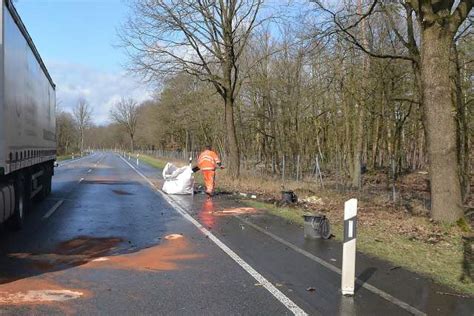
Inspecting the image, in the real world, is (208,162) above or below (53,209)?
above

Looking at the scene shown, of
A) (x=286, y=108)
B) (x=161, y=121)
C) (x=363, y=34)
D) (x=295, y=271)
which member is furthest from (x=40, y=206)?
(x=161, y=121)

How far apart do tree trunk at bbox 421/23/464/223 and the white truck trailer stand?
340 inches

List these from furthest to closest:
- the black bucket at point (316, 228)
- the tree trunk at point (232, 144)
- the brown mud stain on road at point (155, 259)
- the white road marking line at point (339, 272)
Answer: the tree trunk at point (232, 144) → the black bucket at point (316, 228) → the brown mud stain on road at point (155, 259) → the white road marking line at point (339, 272)

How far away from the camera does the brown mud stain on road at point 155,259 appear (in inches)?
313

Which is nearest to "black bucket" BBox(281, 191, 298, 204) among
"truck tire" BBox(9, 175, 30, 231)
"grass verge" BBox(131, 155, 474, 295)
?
"grass verge" BBox(131, 155, 474, 295)

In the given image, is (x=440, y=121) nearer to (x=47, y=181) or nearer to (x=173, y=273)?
(x=173, y=273)

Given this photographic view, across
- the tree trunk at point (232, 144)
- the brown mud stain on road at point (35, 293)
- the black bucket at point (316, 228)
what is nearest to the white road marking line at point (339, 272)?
the black bucket at point (316, 228)

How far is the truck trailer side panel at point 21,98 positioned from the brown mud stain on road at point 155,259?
2432mm

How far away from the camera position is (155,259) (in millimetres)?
8492

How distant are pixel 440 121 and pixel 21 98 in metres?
8.92

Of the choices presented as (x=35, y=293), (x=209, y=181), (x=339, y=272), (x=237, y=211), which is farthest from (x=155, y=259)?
(x=209, y=181)

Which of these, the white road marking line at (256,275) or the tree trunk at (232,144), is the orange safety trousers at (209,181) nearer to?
the white road marking line at (256,275)

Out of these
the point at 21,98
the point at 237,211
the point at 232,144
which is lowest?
the point at 237,211

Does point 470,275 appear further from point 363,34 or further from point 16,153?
point 363,34
